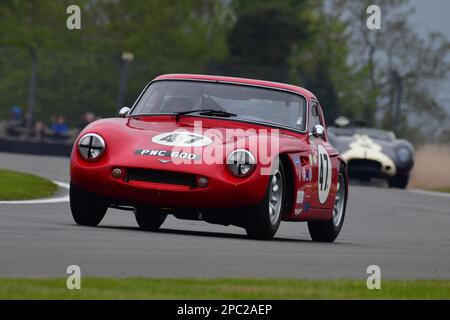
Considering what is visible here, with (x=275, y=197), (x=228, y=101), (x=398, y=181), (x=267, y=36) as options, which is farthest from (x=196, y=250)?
(x=267, y=36)

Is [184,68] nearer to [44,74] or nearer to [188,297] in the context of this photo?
[44,74]

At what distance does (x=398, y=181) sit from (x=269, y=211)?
1696 cm

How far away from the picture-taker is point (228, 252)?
982 centimetres

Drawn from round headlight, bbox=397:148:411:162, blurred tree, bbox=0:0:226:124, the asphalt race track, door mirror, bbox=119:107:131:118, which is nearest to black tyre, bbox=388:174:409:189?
round headlight, bbox=397:148:411:162

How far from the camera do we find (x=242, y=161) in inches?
424

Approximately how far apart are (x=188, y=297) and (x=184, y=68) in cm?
4097

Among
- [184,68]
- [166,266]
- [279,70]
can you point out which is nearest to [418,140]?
[279,70]

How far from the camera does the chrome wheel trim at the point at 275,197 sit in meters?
11.1

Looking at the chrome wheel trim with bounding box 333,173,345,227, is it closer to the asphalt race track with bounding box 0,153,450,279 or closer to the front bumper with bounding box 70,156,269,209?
the asphalt race track with bounding box 0,153,450,279

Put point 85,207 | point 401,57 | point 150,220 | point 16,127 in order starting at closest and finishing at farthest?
point 85,207
point 150,220
point 16,127
point 401,57

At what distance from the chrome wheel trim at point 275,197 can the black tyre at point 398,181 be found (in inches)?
646

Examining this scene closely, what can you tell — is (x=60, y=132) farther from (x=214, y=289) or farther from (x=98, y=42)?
(x=214, y=289)

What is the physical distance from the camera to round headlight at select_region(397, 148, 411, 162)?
27.4 meters

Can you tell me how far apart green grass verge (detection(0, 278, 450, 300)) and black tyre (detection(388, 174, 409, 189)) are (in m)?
19.3
